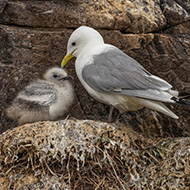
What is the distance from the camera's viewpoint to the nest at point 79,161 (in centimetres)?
298

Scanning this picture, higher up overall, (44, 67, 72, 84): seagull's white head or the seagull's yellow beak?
the seagull's yellow beak

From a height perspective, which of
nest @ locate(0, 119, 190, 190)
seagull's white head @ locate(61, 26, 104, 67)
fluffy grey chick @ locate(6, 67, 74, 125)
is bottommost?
fluffy grey chick @ locate(6, 67, 74, 125)

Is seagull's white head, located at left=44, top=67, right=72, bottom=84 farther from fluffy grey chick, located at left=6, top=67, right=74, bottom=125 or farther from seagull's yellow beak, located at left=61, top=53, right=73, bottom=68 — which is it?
seagull's yellow beak, located at left=61, top=53, right=73, bottom=68

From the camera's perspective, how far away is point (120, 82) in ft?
10.9

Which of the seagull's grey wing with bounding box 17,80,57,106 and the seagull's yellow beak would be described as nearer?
the seagull's grey wing with bounding box 17,80,57,106

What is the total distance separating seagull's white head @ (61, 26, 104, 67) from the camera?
12.2ft

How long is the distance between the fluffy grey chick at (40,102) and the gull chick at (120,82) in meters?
0.35

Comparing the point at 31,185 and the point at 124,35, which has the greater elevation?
the point at 124,35

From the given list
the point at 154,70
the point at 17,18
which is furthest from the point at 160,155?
the point at 17,18

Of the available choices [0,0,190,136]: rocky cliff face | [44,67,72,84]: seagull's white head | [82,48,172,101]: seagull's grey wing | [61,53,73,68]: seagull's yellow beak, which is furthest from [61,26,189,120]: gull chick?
[0,0,190,136]: rocky cliff face

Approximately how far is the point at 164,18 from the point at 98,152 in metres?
1.92

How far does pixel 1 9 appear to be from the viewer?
12.4ft

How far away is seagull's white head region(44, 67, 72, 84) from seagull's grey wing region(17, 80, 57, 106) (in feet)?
0.46

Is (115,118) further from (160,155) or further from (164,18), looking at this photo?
(164,18)
